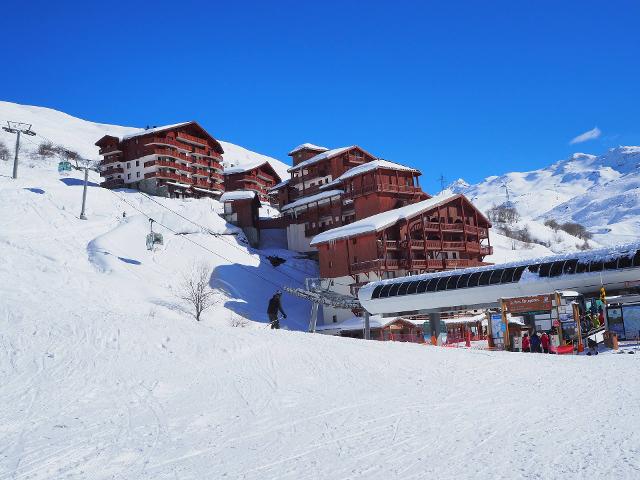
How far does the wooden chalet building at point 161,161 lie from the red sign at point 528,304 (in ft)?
189

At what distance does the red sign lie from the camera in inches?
1015

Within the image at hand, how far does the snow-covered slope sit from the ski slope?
3591 inches

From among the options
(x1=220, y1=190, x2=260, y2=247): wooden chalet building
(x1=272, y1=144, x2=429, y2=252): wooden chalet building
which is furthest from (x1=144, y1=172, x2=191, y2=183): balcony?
(x1=272, y1=144, x2=429, y2=252): wooden chalet building

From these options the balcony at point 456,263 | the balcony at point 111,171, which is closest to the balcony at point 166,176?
the balcony at point 111,171

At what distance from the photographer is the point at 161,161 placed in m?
77.8

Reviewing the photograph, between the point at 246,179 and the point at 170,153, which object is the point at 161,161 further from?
the point at 246,179

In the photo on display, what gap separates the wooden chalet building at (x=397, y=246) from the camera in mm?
52156

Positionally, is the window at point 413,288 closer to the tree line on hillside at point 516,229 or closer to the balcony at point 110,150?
the balcony at point 110,150

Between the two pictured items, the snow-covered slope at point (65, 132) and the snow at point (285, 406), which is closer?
the snow at point (285, 406)

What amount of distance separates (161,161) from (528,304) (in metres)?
60.5

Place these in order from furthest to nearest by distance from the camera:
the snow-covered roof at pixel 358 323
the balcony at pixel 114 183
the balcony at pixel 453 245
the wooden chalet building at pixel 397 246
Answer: the balcony at pixel 114 183 → the balcony at pixel 453 245 → the wooden chalet building at pixel 397 246 → the snow-covered roof at pixel 358 323

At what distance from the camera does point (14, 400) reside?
12125mm

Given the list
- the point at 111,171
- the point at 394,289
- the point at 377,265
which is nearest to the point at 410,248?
the point at 377,265

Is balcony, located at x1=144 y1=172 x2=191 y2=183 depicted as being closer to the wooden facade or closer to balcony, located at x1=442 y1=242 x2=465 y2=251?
the wooden facade
